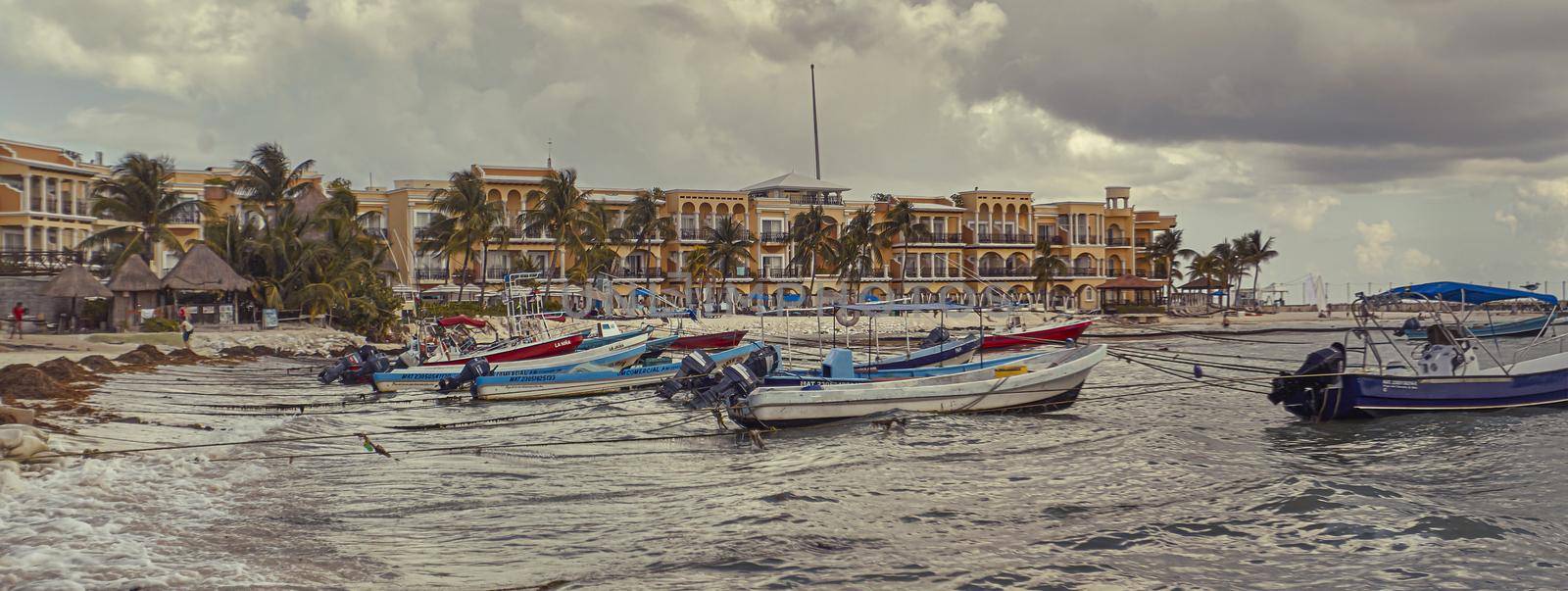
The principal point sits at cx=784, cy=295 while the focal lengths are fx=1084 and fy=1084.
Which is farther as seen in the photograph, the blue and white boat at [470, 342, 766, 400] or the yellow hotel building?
the yellow hotel building

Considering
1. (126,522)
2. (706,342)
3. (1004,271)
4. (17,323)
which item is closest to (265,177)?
(17,323)

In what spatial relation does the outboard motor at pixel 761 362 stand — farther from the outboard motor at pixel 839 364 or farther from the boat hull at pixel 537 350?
the boat hull at pixel 537 350

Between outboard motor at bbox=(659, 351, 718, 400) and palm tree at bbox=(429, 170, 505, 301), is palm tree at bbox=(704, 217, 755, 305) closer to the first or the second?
palm tree at bbox=(429, 170, 505, 301)

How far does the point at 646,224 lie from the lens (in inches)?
2921

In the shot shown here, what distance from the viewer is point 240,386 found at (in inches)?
1160

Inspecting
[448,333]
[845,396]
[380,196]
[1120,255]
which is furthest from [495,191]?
[845,396]

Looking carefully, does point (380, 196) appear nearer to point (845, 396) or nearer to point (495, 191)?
point (495, 191)

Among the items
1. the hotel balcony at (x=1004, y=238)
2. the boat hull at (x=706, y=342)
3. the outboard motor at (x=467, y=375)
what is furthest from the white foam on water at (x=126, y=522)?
the hotel balcony at (x=1004, y=238)

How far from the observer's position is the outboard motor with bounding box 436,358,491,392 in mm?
27755

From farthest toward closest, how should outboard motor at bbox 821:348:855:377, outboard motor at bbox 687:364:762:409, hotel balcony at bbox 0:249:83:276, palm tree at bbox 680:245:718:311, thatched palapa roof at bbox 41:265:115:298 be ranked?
palm tree at bbox 680:245:718:311 < hotel balcony at bbox 0:249:83:276 < thatched palapa roof at bbox 41:265:115:298 < outboard motor at bbox 821:348:855:377 < outboard motor at bbox 687:364:762:409

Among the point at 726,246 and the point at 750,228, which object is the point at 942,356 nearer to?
the point at 726,246

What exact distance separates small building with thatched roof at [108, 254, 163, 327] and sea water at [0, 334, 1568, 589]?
26657mm

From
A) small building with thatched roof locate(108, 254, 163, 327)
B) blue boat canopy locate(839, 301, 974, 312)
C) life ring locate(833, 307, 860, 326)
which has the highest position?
small building with thatched roof locate(108, 254, 163, 327)

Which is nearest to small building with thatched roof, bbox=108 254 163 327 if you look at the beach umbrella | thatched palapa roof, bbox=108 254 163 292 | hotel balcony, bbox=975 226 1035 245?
thatched palapa roof, bbox=108 254 163 292
